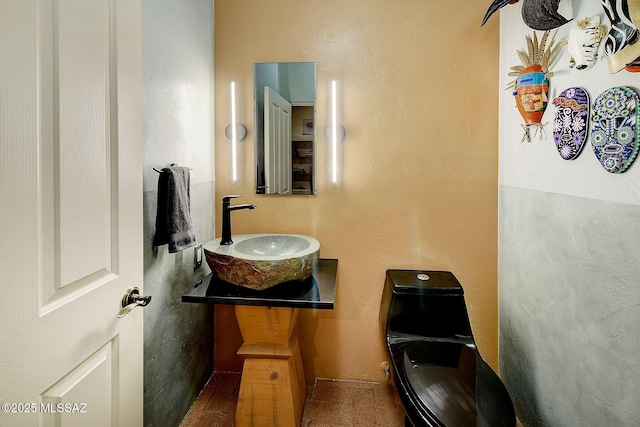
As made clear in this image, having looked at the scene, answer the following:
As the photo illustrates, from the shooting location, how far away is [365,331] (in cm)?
198

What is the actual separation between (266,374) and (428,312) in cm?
83

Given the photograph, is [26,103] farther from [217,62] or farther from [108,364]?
[217,62]

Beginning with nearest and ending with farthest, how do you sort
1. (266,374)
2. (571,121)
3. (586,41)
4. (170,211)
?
(586,41) < (571,121) < (170,211) < (266,374)

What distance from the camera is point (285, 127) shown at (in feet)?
6.34

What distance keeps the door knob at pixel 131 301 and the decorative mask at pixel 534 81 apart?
1.65 metres

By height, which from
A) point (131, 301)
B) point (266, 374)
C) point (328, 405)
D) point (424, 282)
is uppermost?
point (131, 301)

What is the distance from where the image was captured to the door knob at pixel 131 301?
38.0 inches

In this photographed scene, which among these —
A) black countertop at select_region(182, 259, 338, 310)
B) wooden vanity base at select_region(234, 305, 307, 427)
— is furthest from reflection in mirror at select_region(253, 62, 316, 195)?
wooden vanity base at select_region(234, 305, 307, 427)

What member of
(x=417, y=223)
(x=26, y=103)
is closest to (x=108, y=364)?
(x=26, y=103)

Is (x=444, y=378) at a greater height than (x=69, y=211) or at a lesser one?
lesser

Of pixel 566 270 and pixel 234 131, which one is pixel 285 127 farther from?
pixel 566 270

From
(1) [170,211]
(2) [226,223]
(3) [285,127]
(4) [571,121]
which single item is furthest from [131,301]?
(4) [571,121]

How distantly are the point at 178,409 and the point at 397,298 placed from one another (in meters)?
1.19

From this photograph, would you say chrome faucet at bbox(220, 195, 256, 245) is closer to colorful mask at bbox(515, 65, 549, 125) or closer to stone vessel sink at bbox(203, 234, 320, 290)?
stone vessel sink at bbox(203, 234, 320, 290)
